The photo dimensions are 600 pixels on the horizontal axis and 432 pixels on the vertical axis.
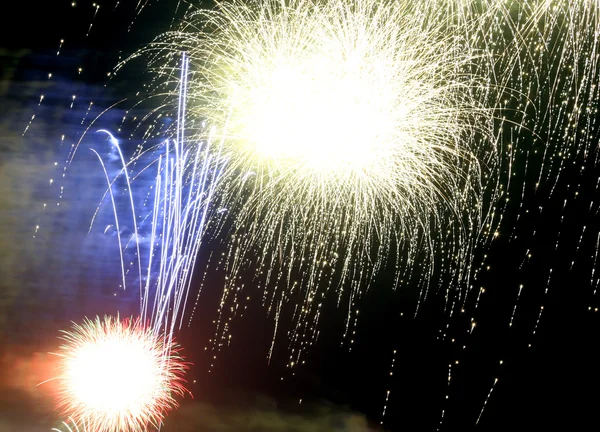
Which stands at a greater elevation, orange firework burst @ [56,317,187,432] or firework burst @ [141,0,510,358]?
firework burst @ [141,0,510,358]

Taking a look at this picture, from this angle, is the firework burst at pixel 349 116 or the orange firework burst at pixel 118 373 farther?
the orange firework burst at pixel 118 373

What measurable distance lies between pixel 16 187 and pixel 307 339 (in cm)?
203

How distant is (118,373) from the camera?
95.7 inches

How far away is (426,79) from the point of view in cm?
186

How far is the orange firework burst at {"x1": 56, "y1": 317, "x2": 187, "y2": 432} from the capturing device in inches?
94.7

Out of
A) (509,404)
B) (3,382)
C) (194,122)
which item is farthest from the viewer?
(509,404)

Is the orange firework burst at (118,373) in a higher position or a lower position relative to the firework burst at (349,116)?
lower

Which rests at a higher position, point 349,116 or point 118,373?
point 349,116

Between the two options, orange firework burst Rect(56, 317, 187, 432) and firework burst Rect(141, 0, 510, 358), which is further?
orange firework burst Rect(56, 317, 187, 432)

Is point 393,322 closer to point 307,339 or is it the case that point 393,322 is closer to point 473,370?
point 307,339

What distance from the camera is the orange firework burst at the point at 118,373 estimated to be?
2406mm

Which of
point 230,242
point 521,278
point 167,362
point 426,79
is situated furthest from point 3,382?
point 521,278

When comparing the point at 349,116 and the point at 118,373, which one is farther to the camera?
the point at 118,373

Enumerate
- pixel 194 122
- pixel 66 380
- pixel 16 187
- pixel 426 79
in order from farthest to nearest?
pixel 66 380
pixel 16 187
pixel 194 122
pixel 426 79
